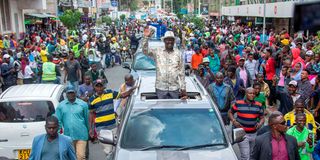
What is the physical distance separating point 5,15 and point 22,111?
25378 mm

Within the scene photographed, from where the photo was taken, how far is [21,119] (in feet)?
22.9

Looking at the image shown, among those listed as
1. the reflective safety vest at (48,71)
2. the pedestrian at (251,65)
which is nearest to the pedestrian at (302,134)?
the pedestrian at (251,65)

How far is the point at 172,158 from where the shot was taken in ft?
14.8

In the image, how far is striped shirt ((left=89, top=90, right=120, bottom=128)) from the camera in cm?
769

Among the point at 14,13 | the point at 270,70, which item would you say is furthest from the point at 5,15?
the point at 270,70

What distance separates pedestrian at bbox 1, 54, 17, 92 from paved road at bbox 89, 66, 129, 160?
3.79 meters

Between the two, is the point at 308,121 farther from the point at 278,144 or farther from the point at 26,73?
the point at 26,73

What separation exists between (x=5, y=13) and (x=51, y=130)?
2786 cm

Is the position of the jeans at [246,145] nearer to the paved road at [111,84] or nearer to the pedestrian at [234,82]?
the paved road at [111,84]

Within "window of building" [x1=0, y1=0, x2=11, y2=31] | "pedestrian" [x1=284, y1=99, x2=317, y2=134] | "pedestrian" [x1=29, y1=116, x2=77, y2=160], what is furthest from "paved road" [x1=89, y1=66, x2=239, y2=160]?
"window of building" [x1=0, y1=0, x2=11, y2=31]

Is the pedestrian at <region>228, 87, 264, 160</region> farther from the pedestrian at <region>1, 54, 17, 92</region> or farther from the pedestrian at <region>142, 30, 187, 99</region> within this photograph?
the pedestrian at <region>1, 54, 17, 92</region>

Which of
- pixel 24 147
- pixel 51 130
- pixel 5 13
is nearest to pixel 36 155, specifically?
pixel 51 130

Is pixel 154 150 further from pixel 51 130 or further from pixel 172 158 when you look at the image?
pixel 51 130

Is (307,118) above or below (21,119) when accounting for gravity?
above
